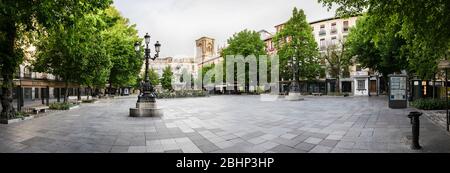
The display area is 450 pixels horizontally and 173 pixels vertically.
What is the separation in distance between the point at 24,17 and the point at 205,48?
9400 cm

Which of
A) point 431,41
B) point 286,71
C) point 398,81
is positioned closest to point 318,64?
point 286,71

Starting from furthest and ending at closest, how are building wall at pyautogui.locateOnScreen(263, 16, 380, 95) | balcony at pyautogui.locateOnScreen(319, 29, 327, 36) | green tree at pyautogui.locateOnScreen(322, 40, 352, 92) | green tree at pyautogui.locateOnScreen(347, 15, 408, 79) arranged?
balcony at pyautogui.locateOnScreen(319, 29, 327, 36) → building wall at pyautogui.locateOnScreen(263, 16, 380, 95) → green tree at pyautogui.locateOnScreen(322, 40, 352, 92) → green tree at pyautogui.locateOnScreen(347, 15, 408, 79)

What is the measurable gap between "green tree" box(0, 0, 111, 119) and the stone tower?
8970 cm

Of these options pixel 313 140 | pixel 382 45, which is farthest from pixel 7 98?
pixel 382 45

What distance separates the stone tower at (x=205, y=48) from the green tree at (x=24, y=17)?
8970cm

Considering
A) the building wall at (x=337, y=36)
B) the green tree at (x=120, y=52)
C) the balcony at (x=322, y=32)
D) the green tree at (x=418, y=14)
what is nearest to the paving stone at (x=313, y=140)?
the green tree at (x=418, y=14)

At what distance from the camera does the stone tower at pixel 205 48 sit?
101m

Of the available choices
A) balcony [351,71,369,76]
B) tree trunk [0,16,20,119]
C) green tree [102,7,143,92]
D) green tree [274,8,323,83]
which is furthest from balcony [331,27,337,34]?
tree trunk [0,16,20,119]

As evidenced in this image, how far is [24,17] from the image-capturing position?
7547 mm

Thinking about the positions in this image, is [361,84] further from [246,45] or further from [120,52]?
[120,52]

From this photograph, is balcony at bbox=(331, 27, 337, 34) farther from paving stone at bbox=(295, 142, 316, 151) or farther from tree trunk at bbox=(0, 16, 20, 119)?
tree trunk at bbox=(0, 16, 20, 119)

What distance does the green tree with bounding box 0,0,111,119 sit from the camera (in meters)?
6.24
